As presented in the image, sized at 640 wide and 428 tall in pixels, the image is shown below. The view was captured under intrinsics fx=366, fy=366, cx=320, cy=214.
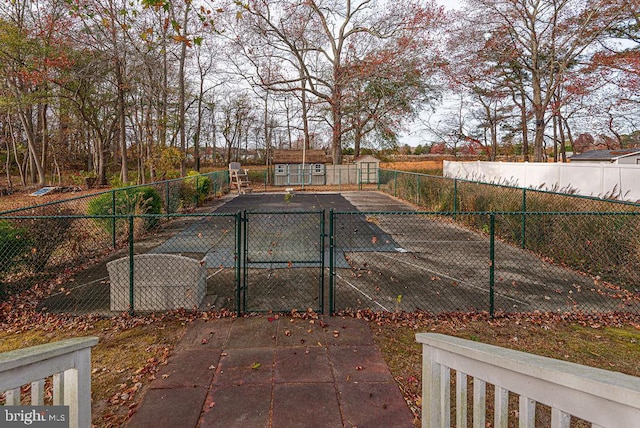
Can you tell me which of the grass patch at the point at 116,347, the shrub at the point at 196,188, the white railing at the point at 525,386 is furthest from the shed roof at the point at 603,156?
the grass patch at the point at 116,347

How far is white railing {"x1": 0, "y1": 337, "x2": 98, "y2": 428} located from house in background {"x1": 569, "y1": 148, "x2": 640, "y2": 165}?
25601 mm

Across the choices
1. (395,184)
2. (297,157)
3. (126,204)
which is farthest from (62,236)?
(297,157)

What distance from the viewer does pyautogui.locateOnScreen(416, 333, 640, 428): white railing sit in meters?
1.06

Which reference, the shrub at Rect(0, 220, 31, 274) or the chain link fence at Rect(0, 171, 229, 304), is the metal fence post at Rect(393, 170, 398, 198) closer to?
the chain link fence at Rect(0, 171, 229, 304)

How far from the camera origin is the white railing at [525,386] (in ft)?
3.49

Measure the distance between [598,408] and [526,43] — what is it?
25165mm

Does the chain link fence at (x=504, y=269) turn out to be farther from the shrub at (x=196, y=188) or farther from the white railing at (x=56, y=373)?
the shrub at (x=196, y=188)

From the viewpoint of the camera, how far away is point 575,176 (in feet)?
42.0

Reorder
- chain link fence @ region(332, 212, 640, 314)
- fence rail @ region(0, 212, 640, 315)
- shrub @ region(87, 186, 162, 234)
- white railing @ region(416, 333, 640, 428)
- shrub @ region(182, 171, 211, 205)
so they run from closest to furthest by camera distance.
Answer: white railing @ region(416, 333, 640, 428) < fence rail @ region(0, 212, 640, 315) < chain link fence @ region(332, 212, 640, 314) < shrub @ region(87, 186, 162, 234) < shrub @ region(182, 171, 211, 205)

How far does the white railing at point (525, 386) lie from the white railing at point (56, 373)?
176cm

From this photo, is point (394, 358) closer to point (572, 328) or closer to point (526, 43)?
point (572, 328)

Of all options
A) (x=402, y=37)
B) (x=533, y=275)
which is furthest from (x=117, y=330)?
(x=402, y=37)

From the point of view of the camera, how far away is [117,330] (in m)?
4.16

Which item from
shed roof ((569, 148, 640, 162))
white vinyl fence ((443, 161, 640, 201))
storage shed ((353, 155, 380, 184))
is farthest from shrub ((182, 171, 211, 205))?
shed roof ((569, 148, 640, 162))
